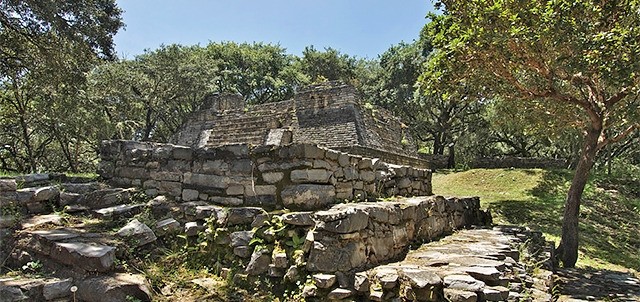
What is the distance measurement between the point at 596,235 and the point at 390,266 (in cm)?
1039

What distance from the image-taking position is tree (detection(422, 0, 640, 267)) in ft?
20.5

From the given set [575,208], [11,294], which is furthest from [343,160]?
[575,208]

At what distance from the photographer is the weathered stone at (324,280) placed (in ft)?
11.4

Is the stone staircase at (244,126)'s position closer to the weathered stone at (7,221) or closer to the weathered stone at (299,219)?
the weathered stone at (7,221)

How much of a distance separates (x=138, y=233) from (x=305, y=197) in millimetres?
1903

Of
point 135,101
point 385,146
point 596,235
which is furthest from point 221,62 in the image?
point 596,235

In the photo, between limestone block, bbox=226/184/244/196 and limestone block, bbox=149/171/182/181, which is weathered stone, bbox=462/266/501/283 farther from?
limestone block, bbox=149/171/182/181

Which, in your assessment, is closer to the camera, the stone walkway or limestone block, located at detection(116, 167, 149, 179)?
the stone walkway

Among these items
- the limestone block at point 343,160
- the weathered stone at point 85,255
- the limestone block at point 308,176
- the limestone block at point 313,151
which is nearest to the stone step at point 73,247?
the weathered stone at point 85,255

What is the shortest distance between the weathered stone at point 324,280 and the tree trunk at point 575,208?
639cm

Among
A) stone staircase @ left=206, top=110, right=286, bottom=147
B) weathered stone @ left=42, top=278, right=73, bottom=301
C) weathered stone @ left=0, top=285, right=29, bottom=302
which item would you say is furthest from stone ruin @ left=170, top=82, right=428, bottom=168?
weathered stone @ left=0, top=285, right=29, bottom=302

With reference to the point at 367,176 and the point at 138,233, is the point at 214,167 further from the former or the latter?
the point at 367,176

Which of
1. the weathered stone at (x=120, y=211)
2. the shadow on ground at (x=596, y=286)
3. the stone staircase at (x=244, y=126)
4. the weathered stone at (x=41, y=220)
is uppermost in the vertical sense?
the stone staircase at (x=244, y=126)

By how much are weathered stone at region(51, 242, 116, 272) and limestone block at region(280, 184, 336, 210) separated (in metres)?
1.85
